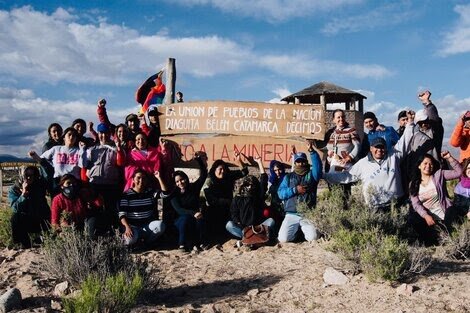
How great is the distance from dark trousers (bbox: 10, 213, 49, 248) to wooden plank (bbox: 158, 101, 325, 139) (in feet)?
7.63

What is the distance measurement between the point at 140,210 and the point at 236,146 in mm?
1831

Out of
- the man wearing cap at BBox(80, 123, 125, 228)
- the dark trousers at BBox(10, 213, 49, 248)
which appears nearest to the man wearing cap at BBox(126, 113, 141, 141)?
the man wearing cap at BBox(80, 123, 125, 228)

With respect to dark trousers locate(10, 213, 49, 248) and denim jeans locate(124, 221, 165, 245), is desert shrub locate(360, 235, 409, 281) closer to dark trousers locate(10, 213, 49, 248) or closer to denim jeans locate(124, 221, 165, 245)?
denim jeans locate(124, 221, 165, 245)

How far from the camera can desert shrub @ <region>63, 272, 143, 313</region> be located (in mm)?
3680

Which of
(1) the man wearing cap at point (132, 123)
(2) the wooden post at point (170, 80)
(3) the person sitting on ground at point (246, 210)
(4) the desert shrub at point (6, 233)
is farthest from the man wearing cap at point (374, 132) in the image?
(4) the desert shrub at point (6, 233)

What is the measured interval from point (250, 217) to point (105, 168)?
218 centimetres

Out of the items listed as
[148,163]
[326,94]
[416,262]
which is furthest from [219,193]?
[326,94]

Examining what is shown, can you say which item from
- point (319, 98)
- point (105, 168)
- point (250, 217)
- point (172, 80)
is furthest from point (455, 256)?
point (319, 98)

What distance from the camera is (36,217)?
6.64 metres

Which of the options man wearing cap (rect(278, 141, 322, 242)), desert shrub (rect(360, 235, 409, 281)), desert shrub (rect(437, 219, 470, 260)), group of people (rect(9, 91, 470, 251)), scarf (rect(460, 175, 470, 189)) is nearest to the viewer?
desert shrub (rect(360, 235, 409, 281))

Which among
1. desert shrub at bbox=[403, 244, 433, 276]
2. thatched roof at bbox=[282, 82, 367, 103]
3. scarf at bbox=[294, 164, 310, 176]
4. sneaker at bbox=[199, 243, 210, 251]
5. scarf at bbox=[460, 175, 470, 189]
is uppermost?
thatched roof at bbox=[282, 82, 367, 103]

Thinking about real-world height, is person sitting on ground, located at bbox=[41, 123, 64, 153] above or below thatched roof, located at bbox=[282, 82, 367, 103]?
below

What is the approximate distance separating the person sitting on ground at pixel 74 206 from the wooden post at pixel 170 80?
12.8 ft

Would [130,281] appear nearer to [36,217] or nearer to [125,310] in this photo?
[125,310]
